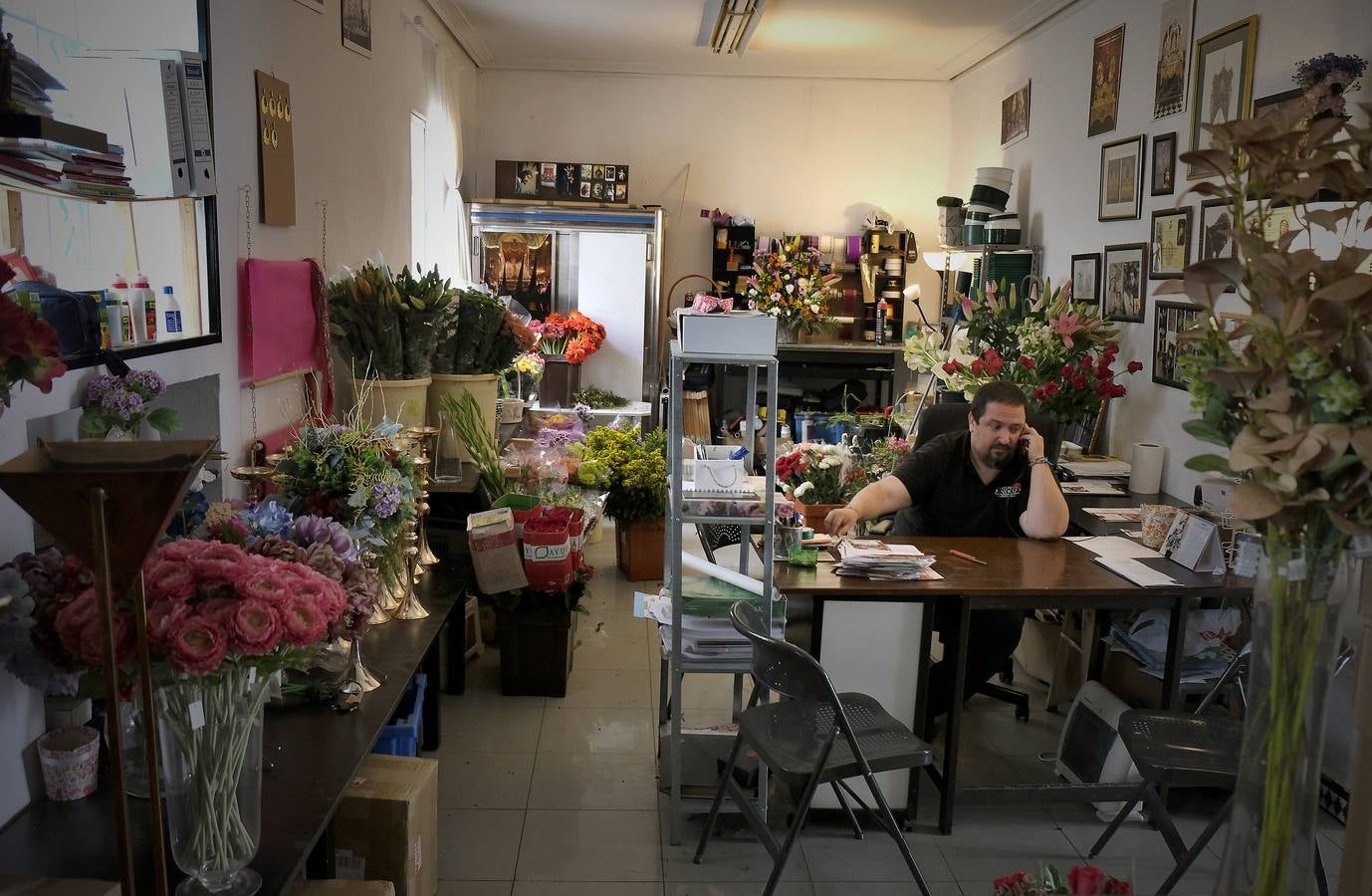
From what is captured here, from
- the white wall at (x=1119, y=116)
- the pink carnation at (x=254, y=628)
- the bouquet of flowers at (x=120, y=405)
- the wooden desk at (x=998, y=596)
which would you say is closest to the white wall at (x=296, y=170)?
the bouquet of flowers at (x=120, y=405)

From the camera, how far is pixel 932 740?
13.1ft

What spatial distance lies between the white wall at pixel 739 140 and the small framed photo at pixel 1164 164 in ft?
12.1

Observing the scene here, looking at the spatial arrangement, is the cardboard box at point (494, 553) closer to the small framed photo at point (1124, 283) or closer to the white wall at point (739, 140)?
the small framed photo at point (1124, 283)

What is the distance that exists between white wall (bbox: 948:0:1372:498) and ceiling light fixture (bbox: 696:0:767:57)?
1761mm

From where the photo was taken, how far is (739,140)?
8.59 meters

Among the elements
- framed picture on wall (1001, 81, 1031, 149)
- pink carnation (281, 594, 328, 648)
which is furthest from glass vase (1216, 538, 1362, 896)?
framed picture on wall (1001, 81, 1031, 149)

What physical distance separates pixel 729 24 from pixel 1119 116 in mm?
2513

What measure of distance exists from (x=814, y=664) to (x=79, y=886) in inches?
60.7

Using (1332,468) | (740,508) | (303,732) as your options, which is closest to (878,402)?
(740,508)

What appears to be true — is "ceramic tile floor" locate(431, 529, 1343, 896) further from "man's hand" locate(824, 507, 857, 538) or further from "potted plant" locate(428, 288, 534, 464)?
"potted plant" locate(428, 288, 534, 464)

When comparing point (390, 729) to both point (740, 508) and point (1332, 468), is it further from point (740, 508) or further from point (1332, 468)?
point (1332, 468)

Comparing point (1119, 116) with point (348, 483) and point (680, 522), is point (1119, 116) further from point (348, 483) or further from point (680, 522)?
point (348, 483)

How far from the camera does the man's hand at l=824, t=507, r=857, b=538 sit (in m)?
3.69

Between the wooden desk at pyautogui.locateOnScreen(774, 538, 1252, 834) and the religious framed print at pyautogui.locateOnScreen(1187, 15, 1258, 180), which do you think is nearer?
the wooden desk at pyautogui.locateOnScreen(774, 538, 1252, 834)
